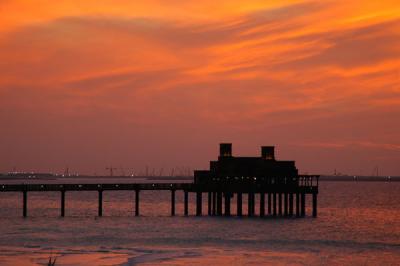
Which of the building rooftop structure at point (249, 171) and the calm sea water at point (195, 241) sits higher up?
the building rooftop structure at point (249, 171)

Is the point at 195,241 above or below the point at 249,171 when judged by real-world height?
below

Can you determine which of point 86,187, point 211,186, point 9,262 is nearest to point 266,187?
point 211,186

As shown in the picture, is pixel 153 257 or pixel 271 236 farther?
pixel 271 236

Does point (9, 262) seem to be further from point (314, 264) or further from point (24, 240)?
point (314, 264)

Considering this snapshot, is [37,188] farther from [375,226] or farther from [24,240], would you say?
[375,226]

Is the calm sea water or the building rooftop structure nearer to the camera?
the calm sea water

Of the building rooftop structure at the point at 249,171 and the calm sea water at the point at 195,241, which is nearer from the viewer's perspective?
the calm sea water at the point at 195,241

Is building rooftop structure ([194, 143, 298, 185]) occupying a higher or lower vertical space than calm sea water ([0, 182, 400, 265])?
higher

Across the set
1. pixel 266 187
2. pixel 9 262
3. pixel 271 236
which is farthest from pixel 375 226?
pixel 9 262

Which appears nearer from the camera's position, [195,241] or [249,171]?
[195,241]

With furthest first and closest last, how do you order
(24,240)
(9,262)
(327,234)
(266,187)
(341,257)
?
(266,187) < (327,234) < (24,240) < (341,257) < (9,262)

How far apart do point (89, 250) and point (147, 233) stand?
56.1 ft

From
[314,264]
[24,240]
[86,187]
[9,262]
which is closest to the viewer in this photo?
[9,262]

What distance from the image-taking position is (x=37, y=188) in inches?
4048
